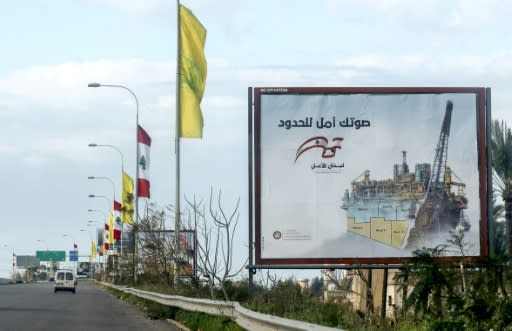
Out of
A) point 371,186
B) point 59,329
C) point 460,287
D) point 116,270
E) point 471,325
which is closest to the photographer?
point 471,325

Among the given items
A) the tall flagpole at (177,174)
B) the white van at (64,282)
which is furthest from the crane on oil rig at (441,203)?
the white van at (64,282)

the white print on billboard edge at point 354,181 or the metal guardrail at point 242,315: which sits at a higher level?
the white print on billboard edge at point 354,181

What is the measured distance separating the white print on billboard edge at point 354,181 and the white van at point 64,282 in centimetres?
4945

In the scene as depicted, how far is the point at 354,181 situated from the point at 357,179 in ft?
0.27

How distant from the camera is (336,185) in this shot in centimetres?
2322

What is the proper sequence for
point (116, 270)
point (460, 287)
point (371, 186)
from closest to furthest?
point (460, 287)
point (371, 186)
point (116, 270)

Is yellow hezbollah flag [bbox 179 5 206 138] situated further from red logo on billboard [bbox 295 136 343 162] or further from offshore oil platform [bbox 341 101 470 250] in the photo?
offshore oil platform [bbox 341 101 470 250]

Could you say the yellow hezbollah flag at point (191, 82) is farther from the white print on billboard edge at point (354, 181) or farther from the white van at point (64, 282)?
the white van at point (64, 282)

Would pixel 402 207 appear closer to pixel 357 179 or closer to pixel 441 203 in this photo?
pixel 441 203

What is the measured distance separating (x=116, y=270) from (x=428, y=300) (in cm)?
5985

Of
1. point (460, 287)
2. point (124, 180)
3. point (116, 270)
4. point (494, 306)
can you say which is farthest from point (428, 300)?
point (116, 270)

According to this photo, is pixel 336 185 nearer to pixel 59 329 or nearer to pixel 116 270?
pixel 59 329

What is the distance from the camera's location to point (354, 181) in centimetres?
2322

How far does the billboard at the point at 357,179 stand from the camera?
23.1 m
